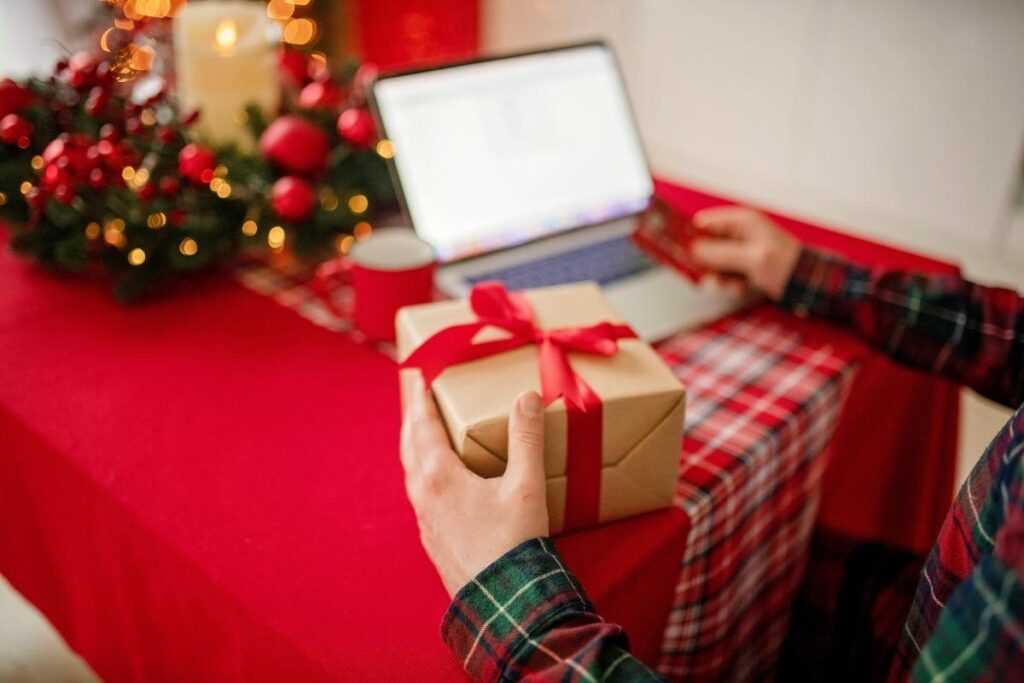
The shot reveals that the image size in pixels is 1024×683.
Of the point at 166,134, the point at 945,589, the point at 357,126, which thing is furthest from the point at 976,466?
the point at 166,134

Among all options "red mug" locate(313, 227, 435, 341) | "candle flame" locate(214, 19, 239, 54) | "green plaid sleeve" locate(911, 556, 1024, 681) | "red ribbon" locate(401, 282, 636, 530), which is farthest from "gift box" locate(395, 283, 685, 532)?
"candle flame" locate(214, 19, 239, 54)

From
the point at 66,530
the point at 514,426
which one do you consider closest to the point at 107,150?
the point at 66,530

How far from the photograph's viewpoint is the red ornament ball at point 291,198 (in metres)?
1.08

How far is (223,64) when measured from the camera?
1.17 metres

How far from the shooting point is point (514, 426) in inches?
26.0

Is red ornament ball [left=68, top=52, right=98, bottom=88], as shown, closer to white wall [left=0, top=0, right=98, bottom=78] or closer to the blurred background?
the blurred background

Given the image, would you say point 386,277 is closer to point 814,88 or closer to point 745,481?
point 745,481

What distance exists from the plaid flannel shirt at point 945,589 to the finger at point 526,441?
0.05 m

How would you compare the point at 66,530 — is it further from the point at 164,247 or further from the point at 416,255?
the point at 416,255

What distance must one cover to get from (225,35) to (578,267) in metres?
0.60

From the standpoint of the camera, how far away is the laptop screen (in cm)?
111

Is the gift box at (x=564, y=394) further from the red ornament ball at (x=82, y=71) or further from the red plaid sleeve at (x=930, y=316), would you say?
the red ornament ball at (x=82, y=71)

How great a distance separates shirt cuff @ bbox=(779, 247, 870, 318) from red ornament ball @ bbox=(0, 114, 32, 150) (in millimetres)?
979

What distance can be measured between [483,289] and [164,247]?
1.60 ft
